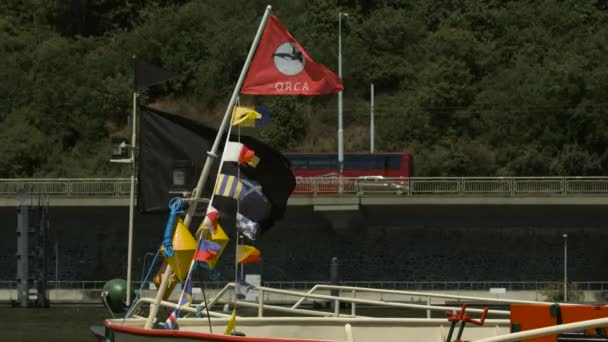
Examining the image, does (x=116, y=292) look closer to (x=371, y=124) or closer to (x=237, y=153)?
(x=237, y=153)

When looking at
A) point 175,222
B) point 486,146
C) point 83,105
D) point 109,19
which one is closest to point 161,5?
point 109,19

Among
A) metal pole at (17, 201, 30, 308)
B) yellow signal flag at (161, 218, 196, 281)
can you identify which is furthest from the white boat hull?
metal pole at (17, 201, 30, 308)

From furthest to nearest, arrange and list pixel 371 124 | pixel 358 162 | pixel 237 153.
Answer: pixel 371 124 < pixel 358 162 < pixel 237 153

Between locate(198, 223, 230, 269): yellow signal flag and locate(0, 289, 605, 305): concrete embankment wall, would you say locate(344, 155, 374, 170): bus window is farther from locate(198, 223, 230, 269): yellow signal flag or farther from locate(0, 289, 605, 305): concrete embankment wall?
locate(198, 223, 230, 269): yellow signal flag

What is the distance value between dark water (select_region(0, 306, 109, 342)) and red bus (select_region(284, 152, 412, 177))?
1874 centimetres

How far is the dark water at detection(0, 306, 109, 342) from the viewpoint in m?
42.9

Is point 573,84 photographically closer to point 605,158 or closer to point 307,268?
point 605,158

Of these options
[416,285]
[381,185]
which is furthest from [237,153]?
[381,185]

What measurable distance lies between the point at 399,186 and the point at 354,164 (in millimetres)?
9828

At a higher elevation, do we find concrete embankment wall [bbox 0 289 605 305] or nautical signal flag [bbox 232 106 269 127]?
nautical signal flag [bbox 232 106 269 127]

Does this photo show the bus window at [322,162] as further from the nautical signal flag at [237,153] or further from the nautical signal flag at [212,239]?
the nautical signal flag at [212,239]

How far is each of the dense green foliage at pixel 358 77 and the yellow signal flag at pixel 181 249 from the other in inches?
2312

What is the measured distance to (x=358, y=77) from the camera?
89.9 m

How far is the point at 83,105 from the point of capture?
88.1 metres
